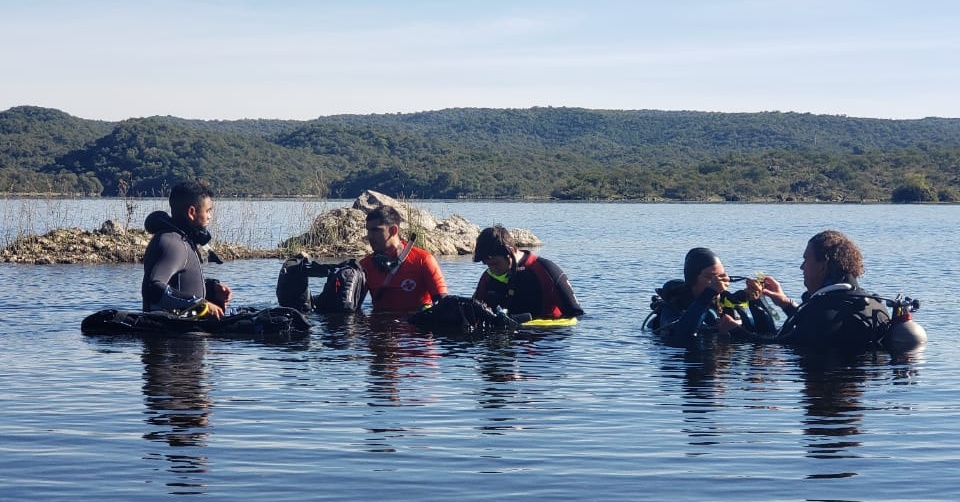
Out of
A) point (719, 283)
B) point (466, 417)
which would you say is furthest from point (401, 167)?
point (466, 417)

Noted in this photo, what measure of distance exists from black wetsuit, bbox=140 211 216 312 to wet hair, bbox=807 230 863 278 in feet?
20.7

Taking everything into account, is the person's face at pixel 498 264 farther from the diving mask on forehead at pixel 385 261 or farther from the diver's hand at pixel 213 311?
the diver's hand at pixel 213 311

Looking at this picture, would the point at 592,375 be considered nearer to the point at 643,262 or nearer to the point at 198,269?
the point at 198,269

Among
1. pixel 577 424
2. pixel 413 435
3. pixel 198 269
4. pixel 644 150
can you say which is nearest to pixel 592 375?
pixel 577 424

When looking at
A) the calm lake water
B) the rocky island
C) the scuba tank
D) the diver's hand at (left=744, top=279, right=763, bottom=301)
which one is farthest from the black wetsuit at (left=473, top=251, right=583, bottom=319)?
the rocky island

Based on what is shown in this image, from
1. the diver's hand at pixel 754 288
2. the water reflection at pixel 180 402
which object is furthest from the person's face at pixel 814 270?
the water reflection at pixel 180 402

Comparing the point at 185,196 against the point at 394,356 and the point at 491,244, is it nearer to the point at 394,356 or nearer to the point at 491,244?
the point at 394,356

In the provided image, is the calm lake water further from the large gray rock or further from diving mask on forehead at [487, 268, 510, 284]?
the large gray rock

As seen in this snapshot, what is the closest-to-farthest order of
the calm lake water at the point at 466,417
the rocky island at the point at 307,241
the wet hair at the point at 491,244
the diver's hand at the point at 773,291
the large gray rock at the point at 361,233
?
the calm lake water at the point at 466,417 → the diver's hand at the point at 773,291 → the wet hair at the point at 491,244 → the rocky island at the point at 307,241 → the large gray rock at the point at 361,233

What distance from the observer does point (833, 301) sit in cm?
1317

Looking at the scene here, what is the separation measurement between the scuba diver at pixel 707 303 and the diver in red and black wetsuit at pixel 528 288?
4.52ft

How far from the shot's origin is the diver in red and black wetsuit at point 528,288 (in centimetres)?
1603

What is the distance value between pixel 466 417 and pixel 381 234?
243 inches

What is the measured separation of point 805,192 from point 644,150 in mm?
60346
